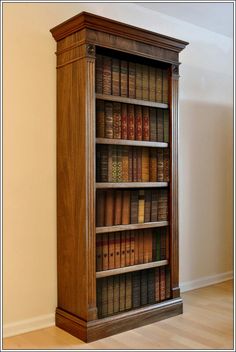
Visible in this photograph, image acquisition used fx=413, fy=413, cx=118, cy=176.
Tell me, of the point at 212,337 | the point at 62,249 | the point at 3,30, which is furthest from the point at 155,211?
the point at 3,30

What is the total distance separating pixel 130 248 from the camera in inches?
123

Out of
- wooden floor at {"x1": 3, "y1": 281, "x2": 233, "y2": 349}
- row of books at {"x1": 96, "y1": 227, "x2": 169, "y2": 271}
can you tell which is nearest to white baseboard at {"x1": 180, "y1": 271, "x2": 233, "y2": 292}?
wooden floor at {"x1": 3, "y1": 281, "x2": 233, "y2": 349}

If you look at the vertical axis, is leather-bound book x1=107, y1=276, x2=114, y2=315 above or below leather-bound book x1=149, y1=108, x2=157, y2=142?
below

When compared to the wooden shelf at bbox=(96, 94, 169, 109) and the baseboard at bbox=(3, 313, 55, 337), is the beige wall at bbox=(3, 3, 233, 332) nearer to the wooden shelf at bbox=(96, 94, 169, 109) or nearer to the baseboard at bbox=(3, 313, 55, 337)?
the baseboard at bbox=(3, 313, 55, 337)

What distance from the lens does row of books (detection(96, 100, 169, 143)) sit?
2.97 meters

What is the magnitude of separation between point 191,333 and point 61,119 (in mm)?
1775

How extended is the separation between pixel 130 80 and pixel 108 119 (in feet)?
1.23

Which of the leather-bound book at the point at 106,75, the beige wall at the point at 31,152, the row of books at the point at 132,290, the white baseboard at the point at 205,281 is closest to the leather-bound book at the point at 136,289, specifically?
the row of books at the point at 132,290

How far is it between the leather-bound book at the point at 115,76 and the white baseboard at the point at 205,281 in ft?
6.62

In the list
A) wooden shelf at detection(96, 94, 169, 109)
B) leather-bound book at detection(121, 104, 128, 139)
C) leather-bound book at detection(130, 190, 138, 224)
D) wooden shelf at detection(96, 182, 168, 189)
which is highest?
wooden shelf at detection(96, 94, 169, 109)

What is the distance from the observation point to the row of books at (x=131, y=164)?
296 centimetres

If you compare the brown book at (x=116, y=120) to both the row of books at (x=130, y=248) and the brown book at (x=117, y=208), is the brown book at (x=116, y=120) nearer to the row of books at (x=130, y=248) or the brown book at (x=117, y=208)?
the brown book at (x=117, y=208)

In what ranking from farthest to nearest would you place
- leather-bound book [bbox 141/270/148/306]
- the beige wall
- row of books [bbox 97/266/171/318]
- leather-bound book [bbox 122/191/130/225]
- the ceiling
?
1. the ceiling
2. leather-bound book [bbox 141/270/148/306]
3. leather-bound book [bbox 122/191/130/225]
4. row of books [bbox 97/266/171/318]
5. the beige wall

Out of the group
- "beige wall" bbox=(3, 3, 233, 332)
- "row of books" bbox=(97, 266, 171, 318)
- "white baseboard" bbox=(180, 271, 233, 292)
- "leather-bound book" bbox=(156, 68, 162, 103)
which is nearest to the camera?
"beige wall" bbox=(3, 3, 233, 332)
